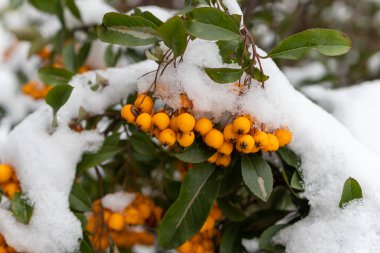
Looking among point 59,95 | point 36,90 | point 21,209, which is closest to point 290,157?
point 59,95

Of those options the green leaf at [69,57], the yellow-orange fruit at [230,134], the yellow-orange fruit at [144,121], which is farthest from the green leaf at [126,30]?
the green leaf at [69,57]

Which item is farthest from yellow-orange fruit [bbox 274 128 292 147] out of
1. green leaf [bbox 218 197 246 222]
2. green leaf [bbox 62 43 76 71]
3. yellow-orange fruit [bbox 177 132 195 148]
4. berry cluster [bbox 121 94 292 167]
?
green leaf [bbox 62 43 76 71]

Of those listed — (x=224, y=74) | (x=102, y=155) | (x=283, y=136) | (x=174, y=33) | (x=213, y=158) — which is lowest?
(x=102, y=155)

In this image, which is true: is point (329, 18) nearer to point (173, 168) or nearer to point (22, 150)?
point (173, 168)

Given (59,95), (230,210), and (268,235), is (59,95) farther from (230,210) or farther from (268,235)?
(268,235)

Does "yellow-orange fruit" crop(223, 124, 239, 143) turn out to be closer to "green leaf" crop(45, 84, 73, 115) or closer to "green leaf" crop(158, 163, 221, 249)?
"green leaf" crop(158, 163, 221, 249)

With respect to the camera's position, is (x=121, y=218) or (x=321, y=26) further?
(x=321, y=26)

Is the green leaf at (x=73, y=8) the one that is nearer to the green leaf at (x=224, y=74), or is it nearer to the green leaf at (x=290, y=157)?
the green leaf at (x=224, y=74)

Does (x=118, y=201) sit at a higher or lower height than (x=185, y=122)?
lower
